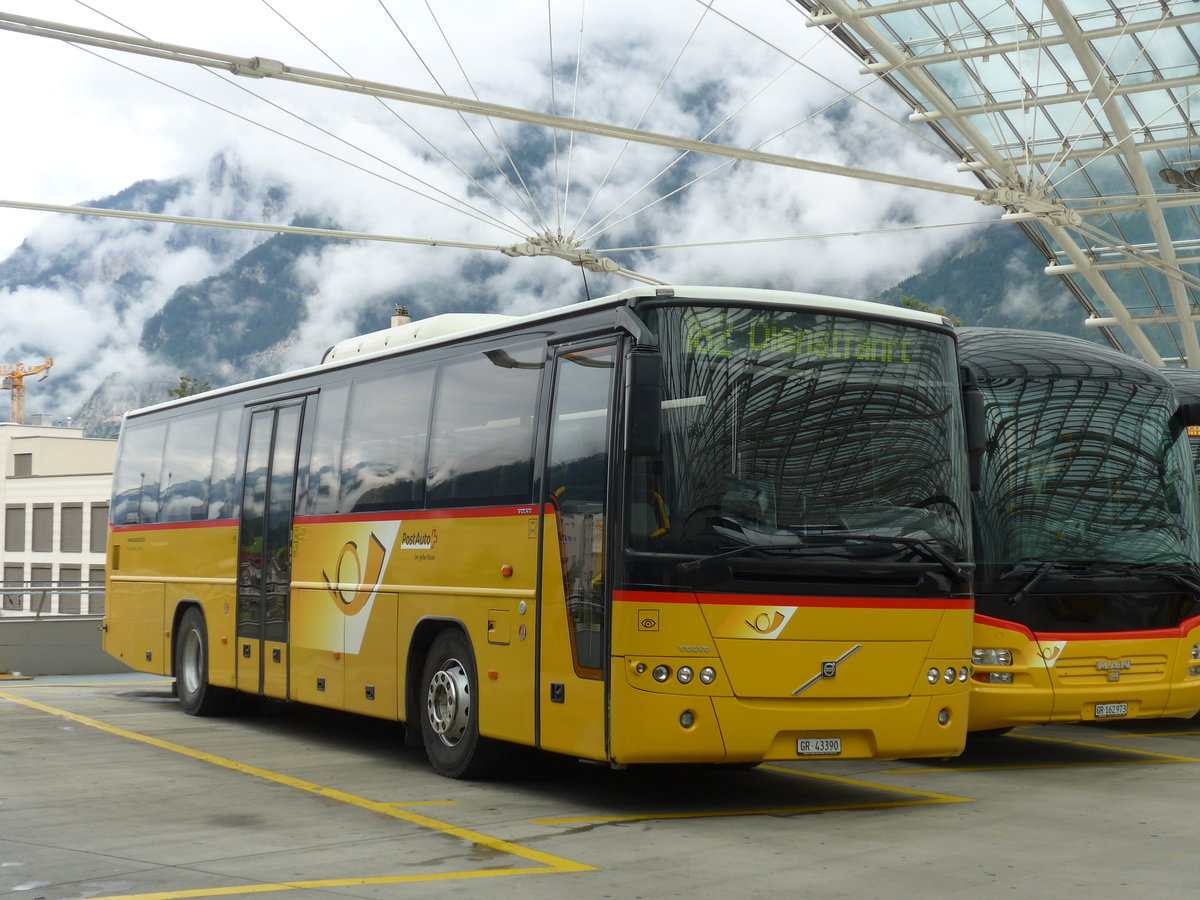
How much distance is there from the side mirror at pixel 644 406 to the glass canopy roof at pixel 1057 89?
20223 millimetres

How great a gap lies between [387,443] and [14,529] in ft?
274

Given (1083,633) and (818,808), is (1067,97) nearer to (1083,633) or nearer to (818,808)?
(1083,633)

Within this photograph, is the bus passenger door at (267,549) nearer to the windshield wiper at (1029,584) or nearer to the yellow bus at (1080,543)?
the yellow bus at (1080,543)

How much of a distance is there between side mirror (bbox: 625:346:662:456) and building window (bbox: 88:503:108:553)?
250 ft

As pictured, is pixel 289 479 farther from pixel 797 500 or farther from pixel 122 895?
pixel 122 895

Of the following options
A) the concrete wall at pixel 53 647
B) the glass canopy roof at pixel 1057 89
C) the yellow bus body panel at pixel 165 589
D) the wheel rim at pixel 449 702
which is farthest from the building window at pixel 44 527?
the wheel rim at pixel 449 702

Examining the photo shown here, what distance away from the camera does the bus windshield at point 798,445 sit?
895 centimetres

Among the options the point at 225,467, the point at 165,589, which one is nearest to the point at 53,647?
the point at 165,589

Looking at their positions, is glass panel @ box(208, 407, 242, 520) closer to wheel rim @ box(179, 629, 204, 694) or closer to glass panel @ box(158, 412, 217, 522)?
glass panel @ box(158, 412, 217, 522)

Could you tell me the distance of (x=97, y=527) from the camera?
81.7 meters

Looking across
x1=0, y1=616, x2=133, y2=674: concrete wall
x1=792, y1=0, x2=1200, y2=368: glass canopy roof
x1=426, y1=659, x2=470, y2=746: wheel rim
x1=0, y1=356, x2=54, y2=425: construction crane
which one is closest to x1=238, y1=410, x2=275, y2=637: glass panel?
x1=426, y1=659, x2=470, y2=746: wheel rim

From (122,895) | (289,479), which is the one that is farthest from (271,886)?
(289,479)

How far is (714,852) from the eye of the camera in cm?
814

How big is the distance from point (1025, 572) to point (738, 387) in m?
3.64
